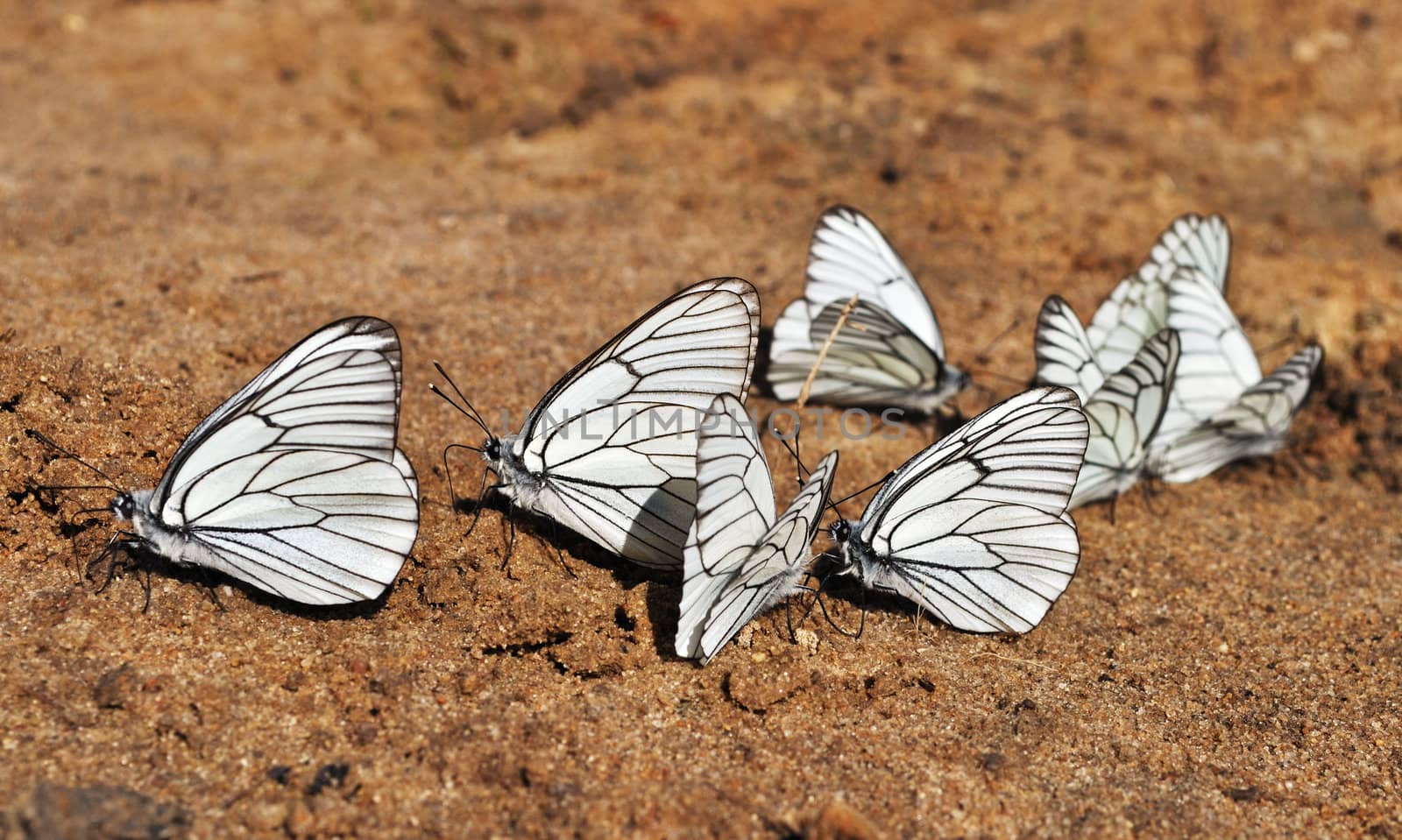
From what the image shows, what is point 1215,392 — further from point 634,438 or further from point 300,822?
point 300,822

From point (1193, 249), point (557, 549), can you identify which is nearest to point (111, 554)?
point (557, 549)

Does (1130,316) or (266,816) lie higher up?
(1130,316)

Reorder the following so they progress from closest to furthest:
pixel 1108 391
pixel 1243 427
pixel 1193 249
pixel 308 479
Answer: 1. pixel 308 479
2. pixel 1108 391
3. pixel 1243 427
4. pixel 1193 249

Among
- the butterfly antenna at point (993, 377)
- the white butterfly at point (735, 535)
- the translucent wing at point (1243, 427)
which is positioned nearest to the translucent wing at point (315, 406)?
the white butterfly at point (735, 535)

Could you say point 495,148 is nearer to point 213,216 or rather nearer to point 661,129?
point 661,129

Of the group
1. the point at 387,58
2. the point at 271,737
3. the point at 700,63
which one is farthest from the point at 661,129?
the point at 271,737

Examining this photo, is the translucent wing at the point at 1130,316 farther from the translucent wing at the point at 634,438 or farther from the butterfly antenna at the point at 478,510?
the butterfly antenna at the point at 478,510
